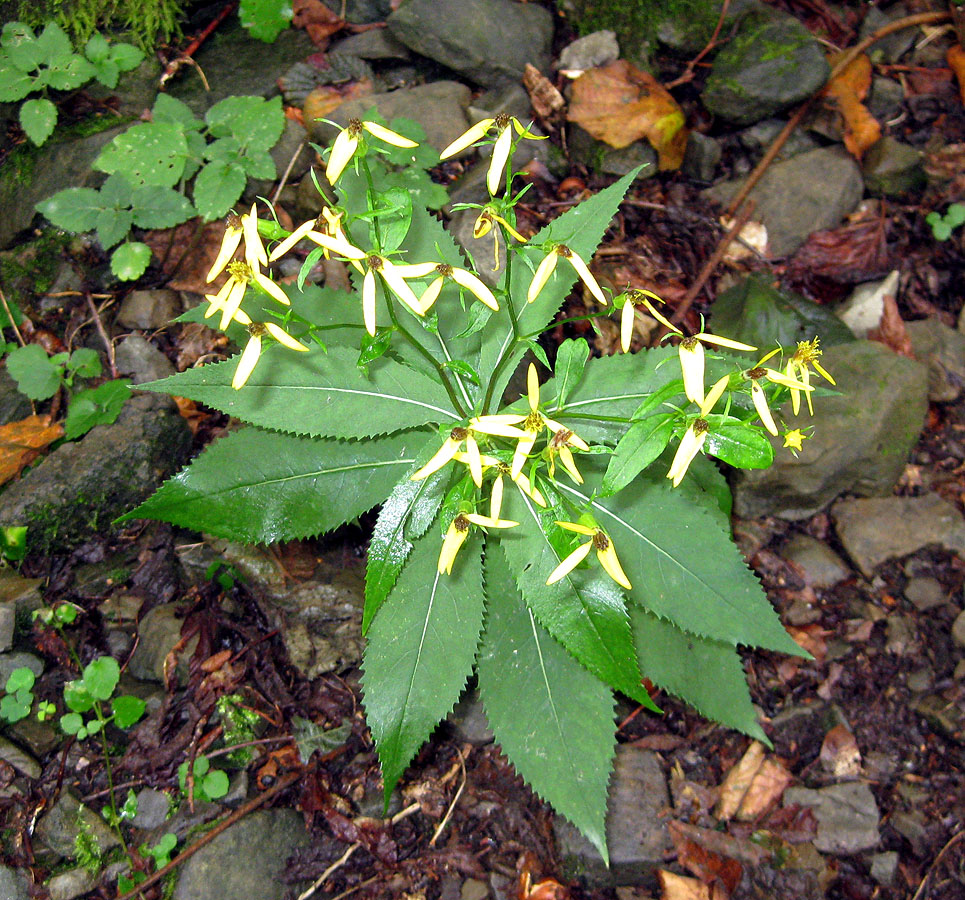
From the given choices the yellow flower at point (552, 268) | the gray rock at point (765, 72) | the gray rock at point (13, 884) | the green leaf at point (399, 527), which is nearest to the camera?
the yellow flower at point (552, 268)

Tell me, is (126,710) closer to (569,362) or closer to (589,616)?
(589,616)

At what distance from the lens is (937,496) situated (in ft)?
11.7

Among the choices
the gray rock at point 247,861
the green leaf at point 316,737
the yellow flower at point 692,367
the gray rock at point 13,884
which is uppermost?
the yellow flower at point 692,367

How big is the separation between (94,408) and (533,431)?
88.3 inches

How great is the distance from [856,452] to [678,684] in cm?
150

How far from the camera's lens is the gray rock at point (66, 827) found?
Result: 8.62 feet

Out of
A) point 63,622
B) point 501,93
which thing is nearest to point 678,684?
point 63,622

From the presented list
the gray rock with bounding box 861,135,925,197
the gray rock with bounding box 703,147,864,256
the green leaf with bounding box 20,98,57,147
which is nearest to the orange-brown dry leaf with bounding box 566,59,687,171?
the gray rock with bounding box 703,147,864,256

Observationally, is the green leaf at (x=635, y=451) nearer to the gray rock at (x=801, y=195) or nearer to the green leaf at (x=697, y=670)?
the green leaf at (x=697, y=670)

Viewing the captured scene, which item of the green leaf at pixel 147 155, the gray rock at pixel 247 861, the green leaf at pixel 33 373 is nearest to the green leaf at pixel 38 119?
the green leaf at pixel 147 155

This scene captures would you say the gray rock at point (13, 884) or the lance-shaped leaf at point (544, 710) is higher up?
the lance-shaped leaf at point (544, 710)

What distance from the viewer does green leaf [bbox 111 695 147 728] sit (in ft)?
9.27

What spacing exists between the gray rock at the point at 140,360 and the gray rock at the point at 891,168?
3.97 metres

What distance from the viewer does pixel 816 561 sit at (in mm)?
3406
